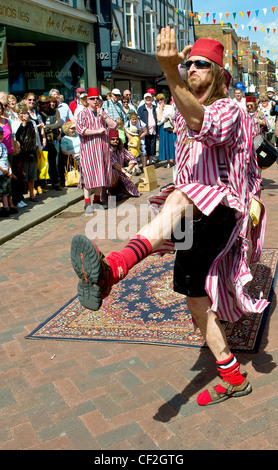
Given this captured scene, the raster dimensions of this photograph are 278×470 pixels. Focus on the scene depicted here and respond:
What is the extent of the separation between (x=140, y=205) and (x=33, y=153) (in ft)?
7.15

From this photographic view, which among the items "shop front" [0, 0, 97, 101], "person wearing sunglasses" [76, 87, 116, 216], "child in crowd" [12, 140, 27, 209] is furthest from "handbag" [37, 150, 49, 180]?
"shop front" [0, 0, 97, 101]

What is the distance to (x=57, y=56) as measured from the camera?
17.7m

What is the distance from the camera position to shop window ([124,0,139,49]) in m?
22.7

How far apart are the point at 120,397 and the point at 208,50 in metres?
1.99

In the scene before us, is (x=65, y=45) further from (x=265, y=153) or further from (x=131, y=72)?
(x=265, y=153)

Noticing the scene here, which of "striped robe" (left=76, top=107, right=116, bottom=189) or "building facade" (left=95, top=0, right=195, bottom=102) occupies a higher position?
"building facade" (left=95, top=0, right=195, bottom=102)

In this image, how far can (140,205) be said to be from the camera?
866 centimetres

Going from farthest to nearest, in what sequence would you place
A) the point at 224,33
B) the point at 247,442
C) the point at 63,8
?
1. the point at 224,33
2. the point at 63,8
3. the point at 247,442

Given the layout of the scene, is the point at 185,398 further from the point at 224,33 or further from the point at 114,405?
the point at 224,33

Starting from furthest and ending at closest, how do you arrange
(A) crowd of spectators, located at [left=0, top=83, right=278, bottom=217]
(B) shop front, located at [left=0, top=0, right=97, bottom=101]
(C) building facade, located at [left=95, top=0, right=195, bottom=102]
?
(C) building facade, located at [left=95, top=0, right=195, bottom=102], (B) shop front, located at [left=0, top=0, right=97, bottom=101], (A) crowd of spectators, located at [left=0, top=83, right=278, bottom=217]

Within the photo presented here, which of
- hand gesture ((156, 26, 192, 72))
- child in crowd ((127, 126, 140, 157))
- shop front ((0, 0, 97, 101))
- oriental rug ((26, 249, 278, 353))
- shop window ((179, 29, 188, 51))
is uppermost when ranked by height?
shop window ((179, 29, 188, 51))

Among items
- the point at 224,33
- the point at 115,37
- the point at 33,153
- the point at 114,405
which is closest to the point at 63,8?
the point at 115,37

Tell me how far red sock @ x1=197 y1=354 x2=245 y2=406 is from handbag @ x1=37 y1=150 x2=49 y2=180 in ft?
24.2

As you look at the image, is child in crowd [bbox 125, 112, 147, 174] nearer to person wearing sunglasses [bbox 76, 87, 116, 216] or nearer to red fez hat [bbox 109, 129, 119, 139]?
red fez hat [bbox 109, 129, 119, 139]
